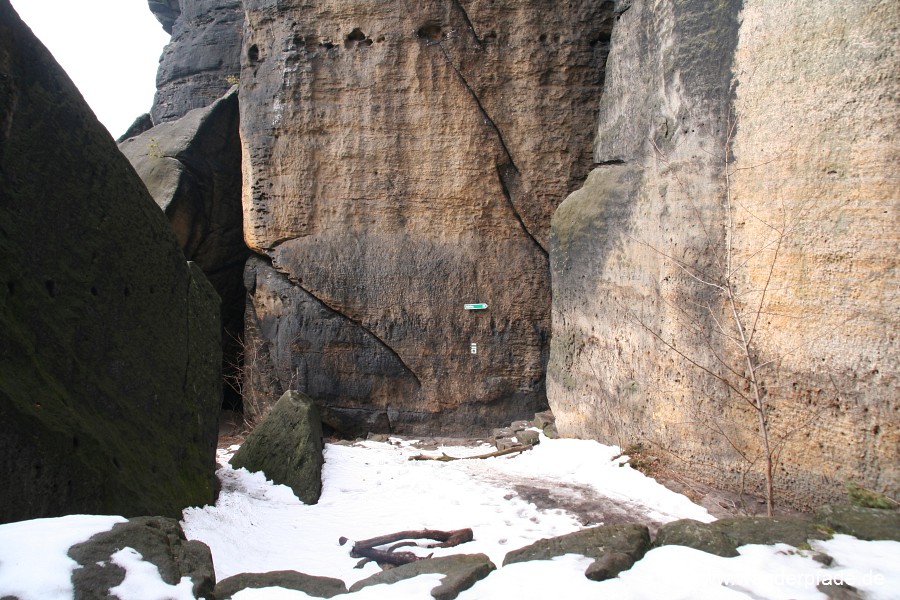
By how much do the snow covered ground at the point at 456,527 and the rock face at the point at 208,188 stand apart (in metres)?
3.06

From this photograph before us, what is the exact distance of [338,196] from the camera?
22.7 ft

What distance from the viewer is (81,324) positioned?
311 centimetres

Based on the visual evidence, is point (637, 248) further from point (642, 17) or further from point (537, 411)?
point (537, 411)

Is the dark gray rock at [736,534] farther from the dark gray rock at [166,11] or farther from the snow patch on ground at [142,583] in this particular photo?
the dark gray rock at [166,11]

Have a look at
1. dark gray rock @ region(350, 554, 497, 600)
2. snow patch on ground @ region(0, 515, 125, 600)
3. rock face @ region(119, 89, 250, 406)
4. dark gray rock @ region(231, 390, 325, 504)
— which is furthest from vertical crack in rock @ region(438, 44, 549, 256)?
snow patch on ground @ region(0, 515, 125, 600)

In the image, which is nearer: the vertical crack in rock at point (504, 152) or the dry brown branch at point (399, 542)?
the dry brown branch at point (399, 542)

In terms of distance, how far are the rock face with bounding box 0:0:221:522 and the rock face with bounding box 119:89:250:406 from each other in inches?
165

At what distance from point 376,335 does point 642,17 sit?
3.91 meters

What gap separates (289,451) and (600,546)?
311cm

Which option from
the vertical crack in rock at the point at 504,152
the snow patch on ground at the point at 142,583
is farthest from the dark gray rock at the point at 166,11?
the snow patch on ground at the point at 142,583

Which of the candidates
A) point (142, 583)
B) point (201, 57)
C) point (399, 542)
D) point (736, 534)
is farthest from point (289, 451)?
point (201, 57)

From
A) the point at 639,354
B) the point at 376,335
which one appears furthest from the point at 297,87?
the point at 639,354

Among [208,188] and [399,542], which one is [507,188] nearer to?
[208,188]

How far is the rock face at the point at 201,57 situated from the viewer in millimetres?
9289
